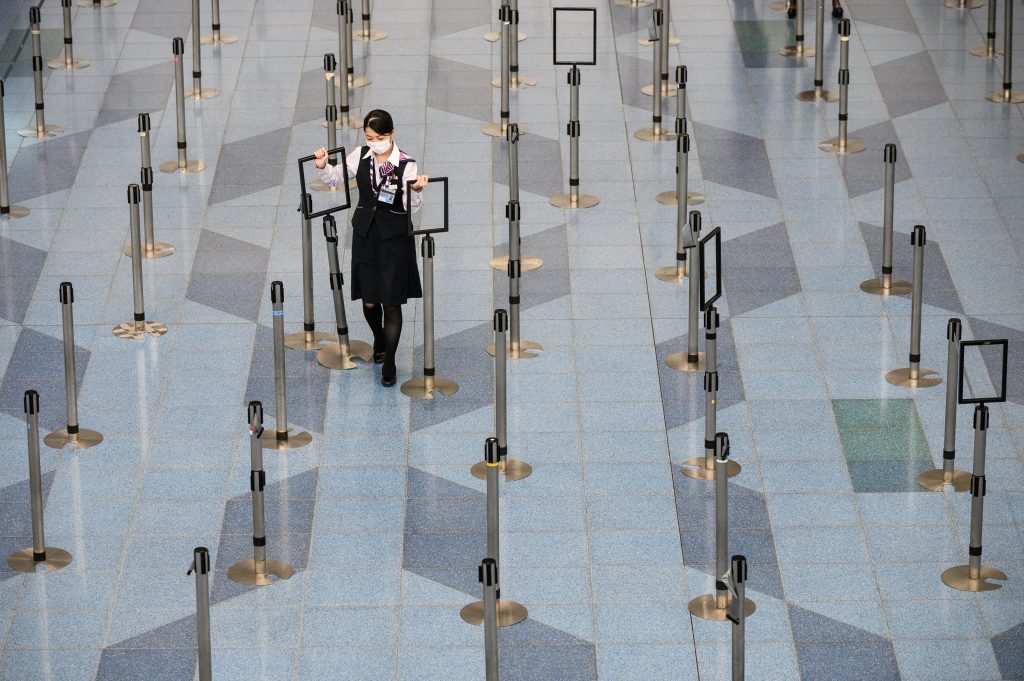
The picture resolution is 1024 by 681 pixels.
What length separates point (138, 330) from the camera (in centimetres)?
1062

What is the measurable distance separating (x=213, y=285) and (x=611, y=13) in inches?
220

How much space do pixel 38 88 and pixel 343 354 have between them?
428 cm

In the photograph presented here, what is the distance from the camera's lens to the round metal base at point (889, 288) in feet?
36.0

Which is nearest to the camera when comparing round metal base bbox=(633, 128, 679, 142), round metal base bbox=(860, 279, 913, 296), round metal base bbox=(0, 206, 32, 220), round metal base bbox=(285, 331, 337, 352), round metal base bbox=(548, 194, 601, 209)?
round metal base bbox=(285, 331, 337, 352)

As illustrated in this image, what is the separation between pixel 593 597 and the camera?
27.1ft

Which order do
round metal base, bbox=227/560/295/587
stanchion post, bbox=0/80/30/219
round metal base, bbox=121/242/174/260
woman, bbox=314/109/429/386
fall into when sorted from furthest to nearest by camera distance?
stanchion post, bbox=0/80/30/219
round metal base, bbox=121/242/174/260
woman, bbox=314/109/429/386
round metal base, bbox=227/560/295/587

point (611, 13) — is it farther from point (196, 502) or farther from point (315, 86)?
point (196, 502)

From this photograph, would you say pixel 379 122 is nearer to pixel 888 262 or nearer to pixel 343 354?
pixel 343 354

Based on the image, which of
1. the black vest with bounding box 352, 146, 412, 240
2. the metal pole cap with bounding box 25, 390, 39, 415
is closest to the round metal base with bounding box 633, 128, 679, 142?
the black vest with bounding box 352, 146, 412, 240

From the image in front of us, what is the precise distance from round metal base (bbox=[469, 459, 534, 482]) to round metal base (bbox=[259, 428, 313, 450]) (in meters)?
0.91

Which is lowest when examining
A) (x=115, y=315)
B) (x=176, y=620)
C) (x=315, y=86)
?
(x=176, y=620)

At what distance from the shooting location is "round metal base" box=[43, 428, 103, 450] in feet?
31.1

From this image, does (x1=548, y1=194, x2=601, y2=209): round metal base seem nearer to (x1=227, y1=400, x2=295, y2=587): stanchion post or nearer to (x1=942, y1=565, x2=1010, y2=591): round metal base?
(x1=227, y1=400, x2=295, y2=587): stanchion post

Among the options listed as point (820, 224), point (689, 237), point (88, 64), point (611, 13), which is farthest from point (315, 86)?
point (689, 237)
